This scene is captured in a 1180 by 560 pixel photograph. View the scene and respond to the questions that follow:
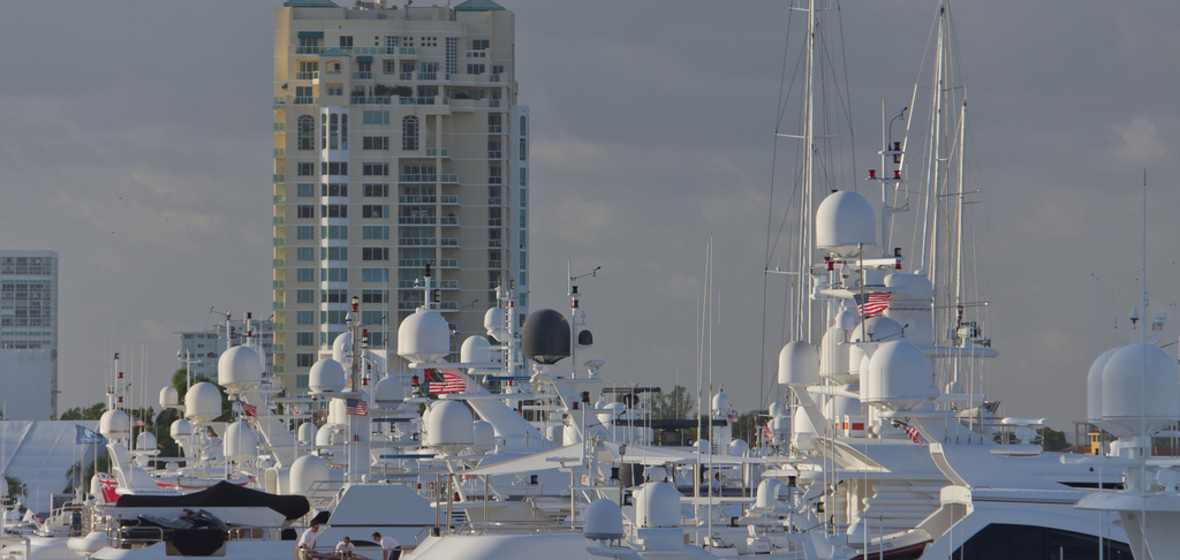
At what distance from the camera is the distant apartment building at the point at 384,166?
95.5m

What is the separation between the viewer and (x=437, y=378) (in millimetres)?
33312

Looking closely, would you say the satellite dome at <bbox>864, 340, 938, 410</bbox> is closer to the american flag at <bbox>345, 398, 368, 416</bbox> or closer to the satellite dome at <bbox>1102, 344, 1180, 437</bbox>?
the satellite dome at <bbox>1102, 344, 1180, 437</bbox>

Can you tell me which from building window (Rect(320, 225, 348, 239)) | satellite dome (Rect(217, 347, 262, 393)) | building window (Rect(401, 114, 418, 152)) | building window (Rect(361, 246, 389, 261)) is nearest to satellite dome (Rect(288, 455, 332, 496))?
satellite dome (Rect(217, 347, 262, 393))

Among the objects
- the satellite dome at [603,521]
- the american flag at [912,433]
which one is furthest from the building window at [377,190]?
the satellite dome at [603,521]

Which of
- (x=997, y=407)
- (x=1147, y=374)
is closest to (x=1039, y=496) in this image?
(x=1147, y=374)

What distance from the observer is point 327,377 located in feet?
101

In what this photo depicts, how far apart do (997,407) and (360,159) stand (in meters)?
69.4

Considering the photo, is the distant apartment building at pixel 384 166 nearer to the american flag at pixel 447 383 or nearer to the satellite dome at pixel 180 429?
the satellite dome at pixel 180 429

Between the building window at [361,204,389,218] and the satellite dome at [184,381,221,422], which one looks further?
the building window at [361,204,389,218]

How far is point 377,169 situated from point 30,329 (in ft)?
232

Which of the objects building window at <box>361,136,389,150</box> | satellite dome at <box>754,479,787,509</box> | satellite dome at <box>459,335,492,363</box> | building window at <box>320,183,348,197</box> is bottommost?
satellite dome at <box>754,479,787,509</box>

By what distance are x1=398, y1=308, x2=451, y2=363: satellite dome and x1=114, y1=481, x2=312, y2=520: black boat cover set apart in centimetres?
355

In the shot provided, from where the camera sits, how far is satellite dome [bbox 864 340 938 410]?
19.6 m

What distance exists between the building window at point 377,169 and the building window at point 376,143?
0.98 m
